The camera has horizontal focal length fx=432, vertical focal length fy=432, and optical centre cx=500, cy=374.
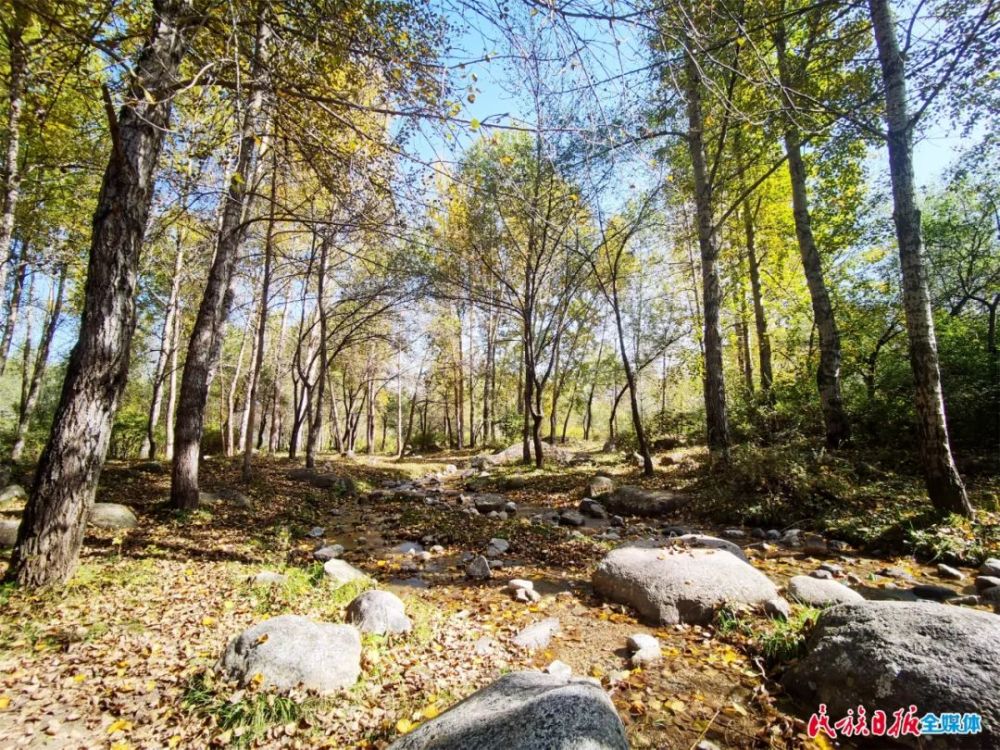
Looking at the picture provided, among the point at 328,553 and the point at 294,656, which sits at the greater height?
the point at 294,656

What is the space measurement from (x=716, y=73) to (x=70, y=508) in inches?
520

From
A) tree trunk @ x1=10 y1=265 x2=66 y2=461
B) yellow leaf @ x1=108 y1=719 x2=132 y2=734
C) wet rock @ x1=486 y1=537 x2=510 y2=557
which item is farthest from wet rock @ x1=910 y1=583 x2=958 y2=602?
tree trunk @ x1=10 y1=265 x2=66 y2=461

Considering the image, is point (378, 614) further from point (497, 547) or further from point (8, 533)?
point (8, 533)

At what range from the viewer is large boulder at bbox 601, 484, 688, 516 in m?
8.54

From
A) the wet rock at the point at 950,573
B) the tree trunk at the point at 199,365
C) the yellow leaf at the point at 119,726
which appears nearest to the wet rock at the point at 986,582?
the wet rock at the point at 950,573

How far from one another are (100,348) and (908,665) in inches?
Answer: 262

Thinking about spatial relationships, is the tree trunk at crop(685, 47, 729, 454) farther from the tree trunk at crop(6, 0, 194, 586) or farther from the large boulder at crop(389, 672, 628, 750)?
the tree trunk at crop(6, 0, 194, 586)

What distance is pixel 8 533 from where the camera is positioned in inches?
204

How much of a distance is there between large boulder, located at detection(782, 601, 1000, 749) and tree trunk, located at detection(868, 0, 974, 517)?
14.0ft

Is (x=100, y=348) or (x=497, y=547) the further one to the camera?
(x=497, y=547)

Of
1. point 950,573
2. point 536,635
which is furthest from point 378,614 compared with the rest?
point 950,573

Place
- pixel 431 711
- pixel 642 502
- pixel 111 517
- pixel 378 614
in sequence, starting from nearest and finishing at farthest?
pixel 431 711 → pixel 378 614 → pixel 111 517 → pixel 642 502

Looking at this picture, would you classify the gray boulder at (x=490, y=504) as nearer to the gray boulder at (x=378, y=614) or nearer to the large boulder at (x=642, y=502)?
the large boulder at (x=642, y=502)

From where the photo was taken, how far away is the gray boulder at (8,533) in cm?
510
